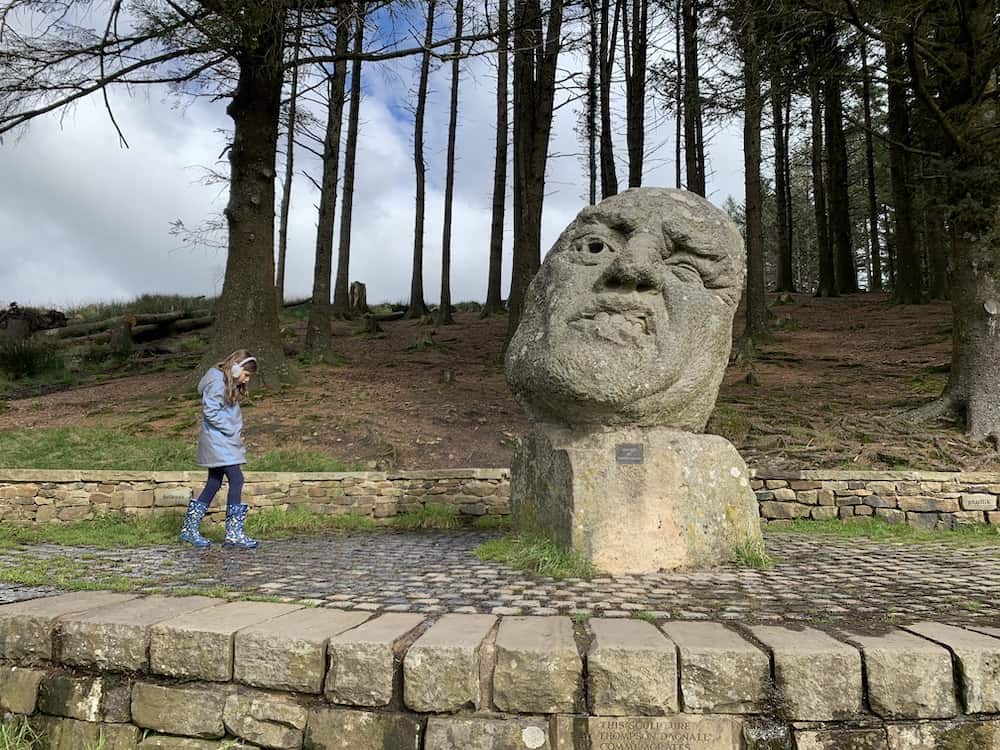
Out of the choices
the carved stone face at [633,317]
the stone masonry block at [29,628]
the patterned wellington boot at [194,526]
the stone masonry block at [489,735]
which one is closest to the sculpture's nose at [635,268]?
the carved stone face at [633,317]

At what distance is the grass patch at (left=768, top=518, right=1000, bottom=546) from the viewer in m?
5.61

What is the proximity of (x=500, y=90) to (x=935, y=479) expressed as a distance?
1635 centimetres

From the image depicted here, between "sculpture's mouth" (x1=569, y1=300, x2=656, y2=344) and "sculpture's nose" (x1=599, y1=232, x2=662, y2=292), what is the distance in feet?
0.46

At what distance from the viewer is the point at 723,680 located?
7.57 ft

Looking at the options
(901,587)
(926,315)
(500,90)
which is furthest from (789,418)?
(500,90)

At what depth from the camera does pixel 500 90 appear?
19.5m

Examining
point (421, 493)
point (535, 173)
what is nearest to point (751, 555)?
point (421, 493)

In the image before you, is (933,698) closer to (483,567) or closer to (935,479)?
(483,567)

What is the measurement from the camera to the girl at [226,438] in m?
4.81

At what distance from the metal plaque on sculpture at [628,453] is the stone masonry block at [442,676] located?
187 centimetres

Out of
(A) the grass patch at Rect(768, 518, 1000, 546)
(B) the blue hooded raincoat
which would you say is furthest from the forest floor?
(B) the blue hooded raincoat

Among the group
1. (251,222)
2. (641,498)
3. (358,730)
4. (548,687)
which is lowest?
(358,730)

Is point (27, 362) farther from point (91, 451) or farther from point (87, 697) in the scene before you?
point (87, 697)

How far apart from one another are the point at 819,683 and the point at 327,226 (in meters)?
13.6
